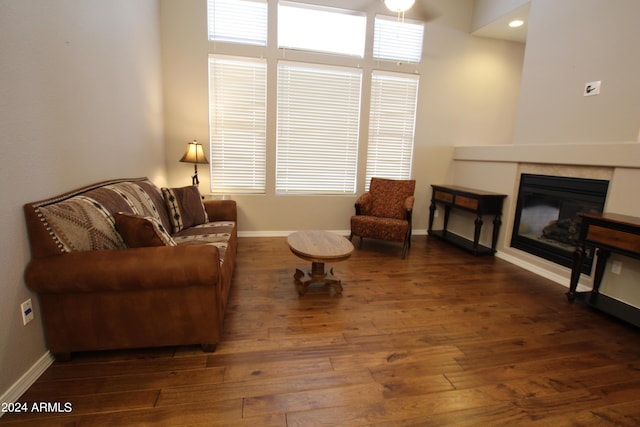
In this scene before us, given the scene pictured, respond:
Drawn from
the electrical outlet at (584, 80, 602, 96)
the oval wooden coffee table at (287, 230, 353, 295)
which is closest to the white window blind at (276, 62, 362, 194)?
the oval wooden coffee table at (287, 230, 353, 295)

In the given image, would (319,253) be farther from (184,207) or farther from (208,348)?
(184,207)

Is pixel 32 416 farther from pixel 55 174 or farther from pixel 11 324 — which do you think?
pixel 55 174

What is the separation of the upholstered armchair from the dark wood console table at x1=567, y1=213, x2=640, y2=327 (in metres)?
1.62

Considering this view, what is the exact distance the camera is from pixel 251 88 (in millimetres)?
3965

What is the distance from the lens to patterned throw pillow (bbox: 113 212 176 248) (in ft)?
5.67

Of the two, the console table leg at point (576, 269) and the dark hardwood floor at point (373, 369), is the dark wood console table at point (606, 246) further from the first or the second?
the dark hardwood floor at point (373, 369)

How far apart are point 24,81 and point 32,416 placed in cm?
159

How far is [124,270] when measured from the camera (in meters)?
1.54

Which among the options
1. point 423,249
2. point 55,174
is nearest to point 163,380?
point 55,174

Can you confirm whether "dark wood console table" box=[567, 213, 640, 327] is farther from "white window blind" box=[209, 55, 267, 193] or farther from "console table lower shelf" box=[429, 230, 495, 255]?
"white window blind" box=[209, 55, 267, 193]

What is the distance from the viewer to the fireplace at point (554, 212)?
2.86 meters

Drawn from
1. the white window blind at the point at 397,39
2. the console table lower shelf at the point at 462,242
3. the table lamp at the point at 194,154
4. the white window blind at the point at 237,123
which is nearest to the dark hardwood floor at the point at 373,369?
the console table lower shelf at the point at 462,242

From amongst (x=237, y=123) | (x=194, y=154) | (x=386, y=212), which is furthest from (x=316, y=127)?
(x=194, y=154)

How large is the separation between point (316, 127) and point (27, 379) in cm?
370
